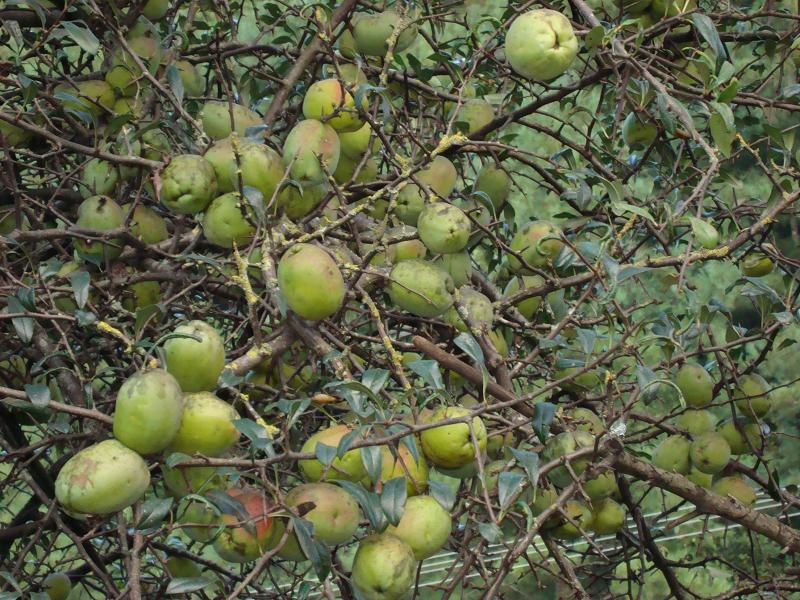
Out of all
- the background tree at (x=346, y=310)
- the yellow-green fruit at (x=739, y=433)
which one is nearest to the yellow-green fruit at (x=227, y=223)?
the background tree at (x=346, y=310)

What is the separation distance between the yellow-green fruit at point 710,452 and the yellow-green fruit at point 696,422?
5 centimetres

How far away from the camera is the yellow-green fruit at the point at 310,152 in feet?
4.44

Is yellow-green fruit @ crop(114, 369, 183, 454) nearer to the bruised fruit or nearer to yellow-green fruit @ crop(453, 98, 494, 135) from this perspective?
the bruised fruit

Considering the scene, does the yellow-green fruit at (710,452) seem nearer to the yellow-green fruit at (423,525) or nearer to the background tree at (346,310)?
the background tree at (346,310)

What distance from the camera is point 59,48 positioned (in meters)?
1.87

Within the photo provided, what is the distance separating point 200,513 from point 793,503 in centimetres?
98

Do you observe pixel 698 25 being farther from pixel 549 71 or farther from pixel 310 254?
pixel 310 254

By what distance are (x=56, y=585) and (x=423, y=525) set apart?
73 centimetres

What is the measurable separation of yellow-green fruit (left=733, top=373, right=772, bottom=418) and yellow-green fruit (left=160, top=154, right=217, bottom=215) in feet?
3.32

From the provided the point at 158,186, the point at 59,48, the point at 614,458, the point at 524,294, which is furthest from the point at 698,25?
the point at 59,48

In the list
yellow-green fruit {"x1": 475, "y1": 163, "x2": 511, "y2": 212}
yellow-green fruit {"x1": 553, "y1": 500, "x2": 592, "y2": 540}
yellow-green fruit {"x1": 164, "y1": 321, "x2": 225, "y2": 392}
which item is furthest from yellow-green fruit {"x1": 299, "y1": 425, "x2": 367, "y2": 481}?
yellow-green fruit {"x1": 475, "y1": 163, "x2": 511, "y2": 212}

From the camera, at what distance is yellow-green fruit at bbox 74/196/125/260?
4.87ft

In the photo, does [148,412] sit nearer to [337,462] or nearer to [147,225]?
[337,462]

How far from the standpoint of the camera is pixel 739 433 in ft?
6.07
